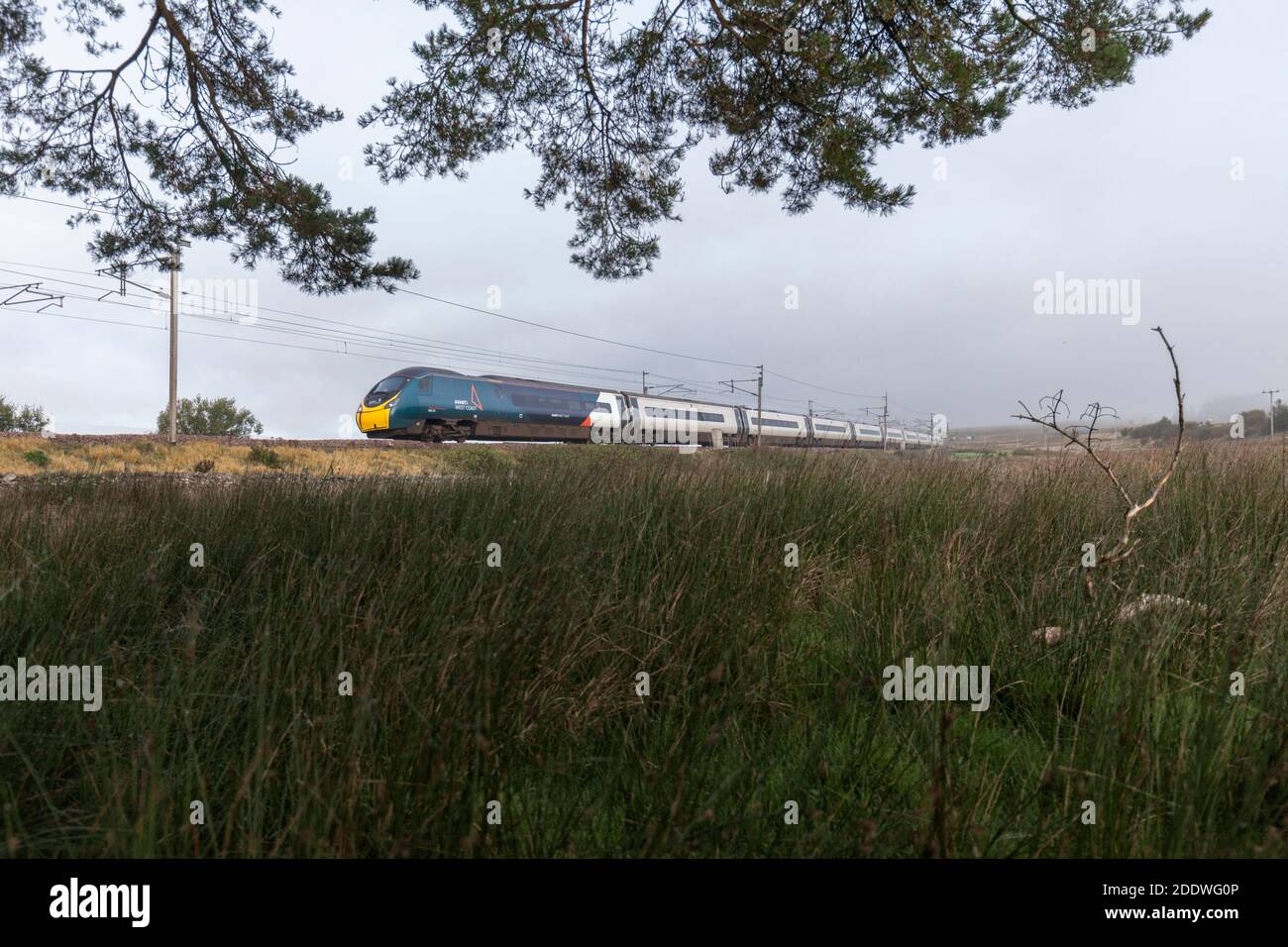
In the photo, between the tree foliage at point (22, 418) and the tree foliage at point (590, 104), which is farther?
the tree foliage at point (22, 418)

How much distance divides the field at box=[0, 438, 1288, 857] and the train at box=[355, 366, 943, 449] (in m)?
10.7

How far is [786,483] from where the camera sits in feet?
15.2

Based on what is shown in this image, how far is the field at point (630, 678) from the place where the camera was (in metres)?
1.38

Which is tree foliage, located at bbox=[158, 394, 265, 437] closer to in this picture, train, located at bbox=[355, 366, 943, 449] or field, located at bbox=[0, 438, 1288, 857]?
train, located at bbox=[355, 366, 943, 449]

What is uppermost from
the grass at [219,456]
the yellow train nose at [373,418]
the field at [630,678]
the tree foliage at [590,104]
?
the tree foliage at [590,104]

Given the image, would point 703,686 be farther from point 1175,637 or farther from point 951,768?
point 1175,637

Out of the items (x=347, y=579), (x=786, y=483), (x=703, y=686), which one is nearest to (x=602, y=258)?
(x=786, y=483)

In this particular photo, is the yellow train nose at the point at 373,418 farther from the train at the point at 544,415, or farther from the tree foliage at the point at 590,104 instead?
the tree foliage at the point at 590,104

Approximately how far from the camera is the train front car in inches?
740

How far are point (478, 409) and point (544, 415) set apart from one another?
9.87ft

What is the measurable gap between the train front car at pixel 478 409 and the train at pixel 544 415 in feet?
0.10

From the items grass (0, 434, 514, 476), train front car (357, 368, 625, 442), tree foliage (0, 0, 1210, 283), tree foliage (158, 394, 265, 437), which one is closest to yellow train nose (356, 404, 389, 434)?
train front car (357, 368, 625, 442)

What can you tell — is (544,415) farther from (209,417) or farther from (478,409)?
(209,417)

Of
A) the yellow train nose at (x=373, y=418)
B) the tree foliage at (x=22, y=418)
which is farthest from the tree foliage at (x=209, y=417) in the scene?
the yellow train nose at (x=373, y=418)
